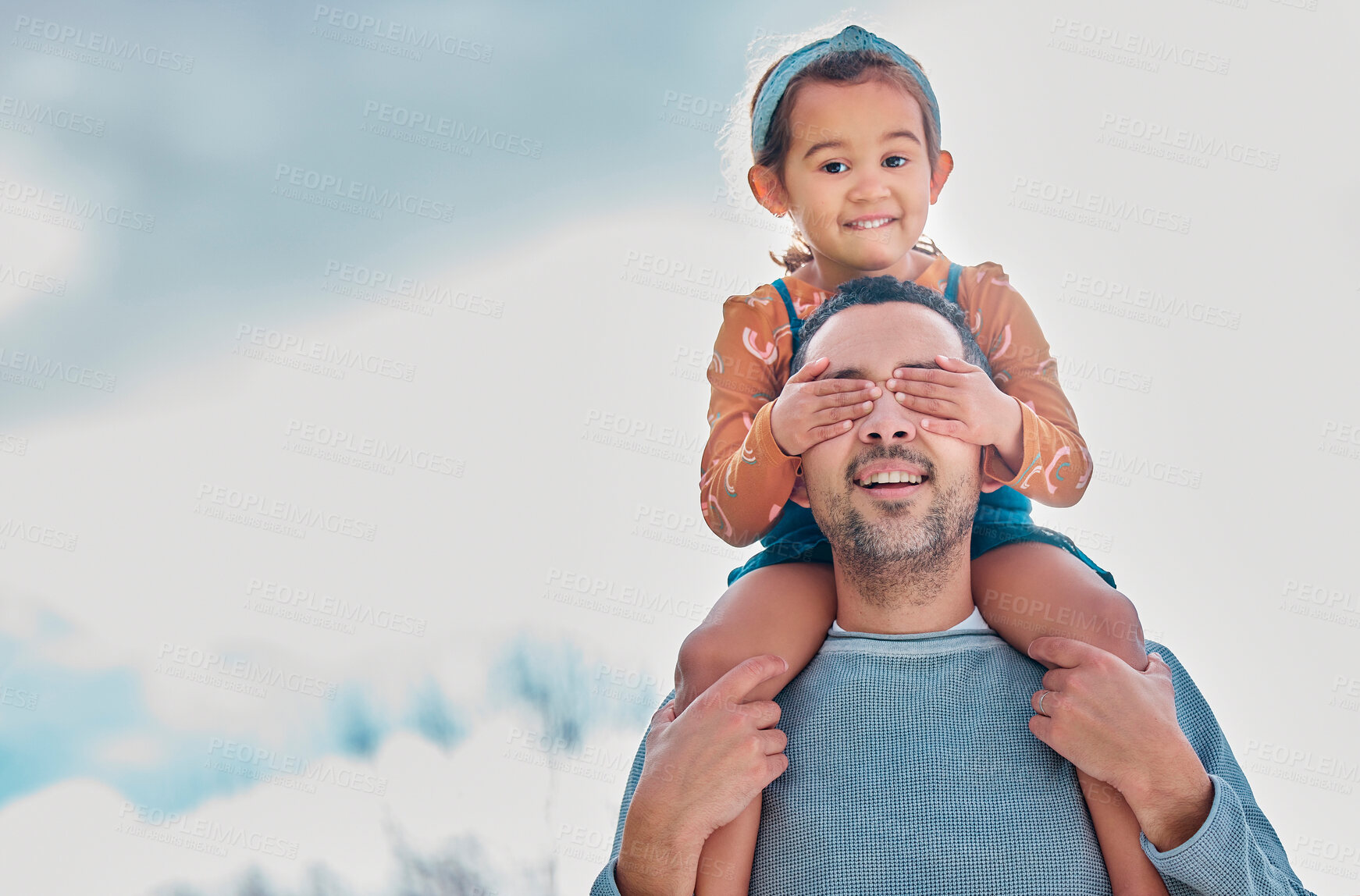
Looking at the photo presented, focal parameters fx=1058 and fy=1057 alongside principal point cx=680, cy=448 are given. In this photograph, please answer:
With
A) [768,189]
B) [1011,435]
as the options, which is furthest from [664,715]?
[768,189]

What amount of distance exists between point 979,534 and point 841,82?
1060 mm

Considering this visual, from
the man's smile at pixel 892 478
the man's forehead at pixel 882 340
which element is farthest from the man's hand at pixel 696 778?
the man's forehead at pixel 882 340

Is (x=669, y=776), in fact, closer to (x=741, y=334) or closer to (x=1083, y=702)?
(x=1083, y=702)

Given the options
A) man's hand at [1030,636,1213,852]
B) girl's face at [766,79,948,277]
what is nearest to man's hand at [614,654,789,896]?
man's hand at [1030,636,1213,852]

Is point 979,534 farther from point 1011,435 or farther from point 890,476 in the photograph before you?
point 890,476

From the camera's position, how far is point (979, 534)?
2234mm

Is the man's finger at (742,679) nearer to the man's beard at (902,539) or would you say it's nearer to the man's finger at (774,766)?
the man's finger at (774,766)

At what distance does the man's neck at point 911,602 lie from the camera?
1968 mm

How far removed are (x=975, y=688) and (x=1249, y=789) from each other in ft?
1.72

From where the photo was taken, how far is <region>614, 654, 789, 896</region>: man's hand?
1723 mm

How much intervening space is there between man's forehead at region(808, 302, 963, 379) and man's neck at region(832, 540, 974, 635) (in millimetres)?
366

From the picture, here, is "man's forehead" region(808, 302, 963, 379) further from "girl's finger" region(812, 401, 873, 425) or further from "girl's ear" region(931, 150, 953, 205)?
"girl's ear" region(931, 150, 953, 205)

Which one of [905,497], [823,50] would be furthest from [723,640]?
[823,50]

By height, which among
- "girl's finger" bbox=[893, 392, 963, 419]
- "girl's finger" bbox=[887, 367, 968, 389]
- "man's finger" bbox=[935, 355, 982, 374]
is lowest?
"girl's finger" bbox=[893, 392, 963, 419]
